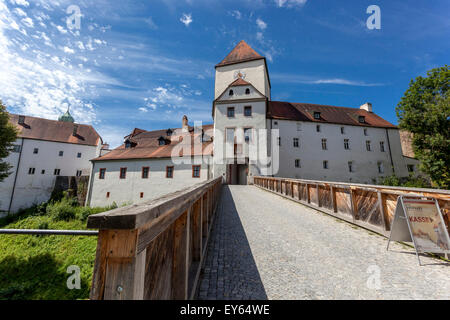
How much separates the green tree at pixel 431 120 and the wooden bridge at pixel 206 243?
2068 centimetres

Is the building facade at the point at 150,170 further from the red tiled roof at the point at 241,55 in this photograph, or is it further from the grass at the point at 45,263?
the red tiled roof at the point at 241,55

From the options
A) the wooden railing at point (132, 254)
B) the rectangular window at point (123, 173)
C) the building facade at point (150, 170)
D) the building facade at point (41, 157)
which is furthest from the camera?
the building facade at point (41, 157)

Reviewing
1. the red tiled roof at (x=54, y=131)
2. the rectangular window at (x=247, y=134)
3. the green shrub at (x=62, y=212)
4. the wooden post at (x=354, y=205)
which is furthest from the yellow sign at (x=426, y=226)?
the red tiled roof at (x=54, y=131)

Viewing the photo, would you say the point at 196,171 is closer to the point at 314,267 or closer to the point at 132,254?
the point at 314,267

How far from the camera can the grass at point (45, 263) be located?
13305 mm

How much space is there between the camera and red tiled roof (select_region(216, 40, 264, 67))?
96.0 ft

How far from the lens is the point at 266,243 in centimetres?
436

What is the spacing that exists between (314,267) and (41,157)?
42.9m

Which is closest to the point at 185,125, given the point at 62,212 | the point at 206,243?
the point at 62,212

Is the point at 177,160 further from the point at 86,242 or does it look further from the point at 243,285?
the point at 243,285

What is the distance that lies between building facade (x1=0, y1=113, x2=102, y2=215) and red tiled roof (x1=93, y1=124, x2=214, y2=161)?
932 cm

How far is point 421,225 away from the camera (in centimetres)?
383

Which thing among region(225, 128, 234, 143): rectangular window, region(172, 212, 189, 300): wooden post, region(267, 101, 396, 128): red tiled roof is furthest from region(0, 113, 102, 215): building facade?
region(172, 212, 189, 300): wooden post

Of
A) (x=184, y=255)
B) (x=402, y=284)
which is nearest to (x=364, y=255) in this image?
(x=402, y=284)
